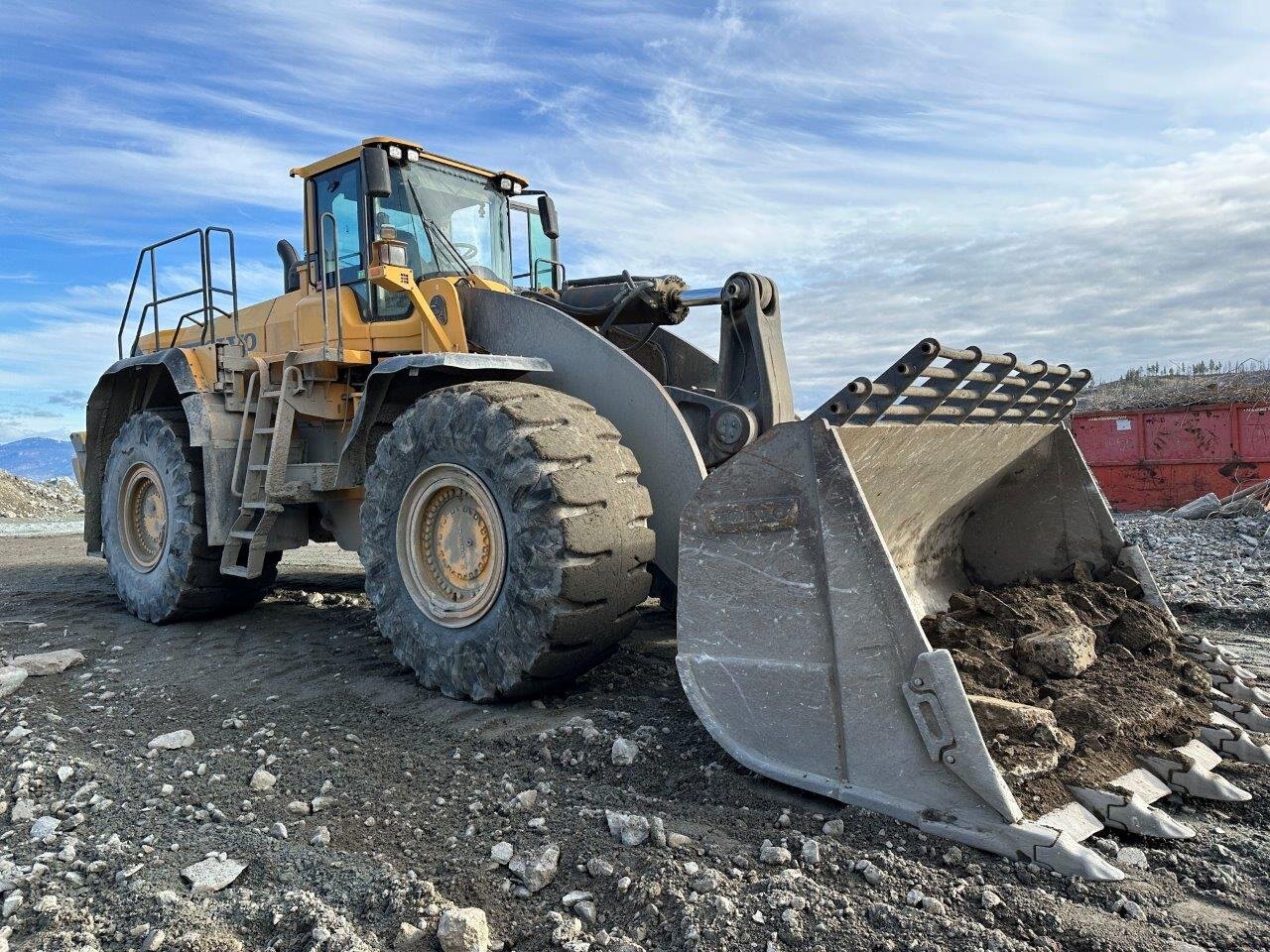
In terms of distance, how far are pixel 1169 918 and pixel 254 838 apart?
268cm

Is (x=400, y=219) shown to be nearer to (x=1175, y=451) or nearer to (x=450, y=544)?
(x=450, y=544)

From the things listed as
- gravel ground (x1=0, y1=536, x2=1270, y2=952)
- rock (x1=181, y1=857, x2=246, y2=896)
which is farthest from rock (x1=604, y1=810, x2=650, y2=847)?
rock (x1=181, y1=857, x2=246, y2=896)

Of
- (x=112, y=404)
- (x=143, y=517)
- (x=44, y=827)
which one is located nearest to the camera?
(x=44, y=827)

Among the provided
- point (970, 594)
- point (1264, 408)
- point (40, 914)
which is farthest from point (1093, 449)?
point (40, 914)

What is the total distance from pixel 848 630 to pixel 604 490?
130 centimetres

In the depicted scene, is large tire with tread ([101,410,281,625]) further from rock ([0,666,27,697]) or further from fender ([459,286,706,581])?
fender ([459,286,706,581])

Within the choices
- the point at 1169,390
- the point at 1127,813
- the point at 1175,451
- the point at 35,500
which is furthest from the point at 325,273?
the point at 1169,390

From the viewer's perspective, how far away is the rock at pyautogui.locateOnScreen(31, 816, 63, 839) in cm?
325

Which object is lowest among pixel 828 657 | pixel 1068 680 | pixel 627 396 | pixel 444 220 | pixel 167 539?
pixel 1068 680

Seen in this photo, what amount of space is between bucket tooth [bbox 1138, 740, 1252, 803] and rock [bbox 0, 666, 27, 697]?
5192 millimetres

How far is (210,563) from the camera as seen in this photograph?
6484 mm

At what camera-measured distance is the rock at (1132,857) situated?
2.72 meters

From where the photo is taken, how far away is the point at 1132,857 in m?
2.76

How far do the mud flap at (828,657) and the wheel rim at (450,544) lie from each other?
3.68 feet
